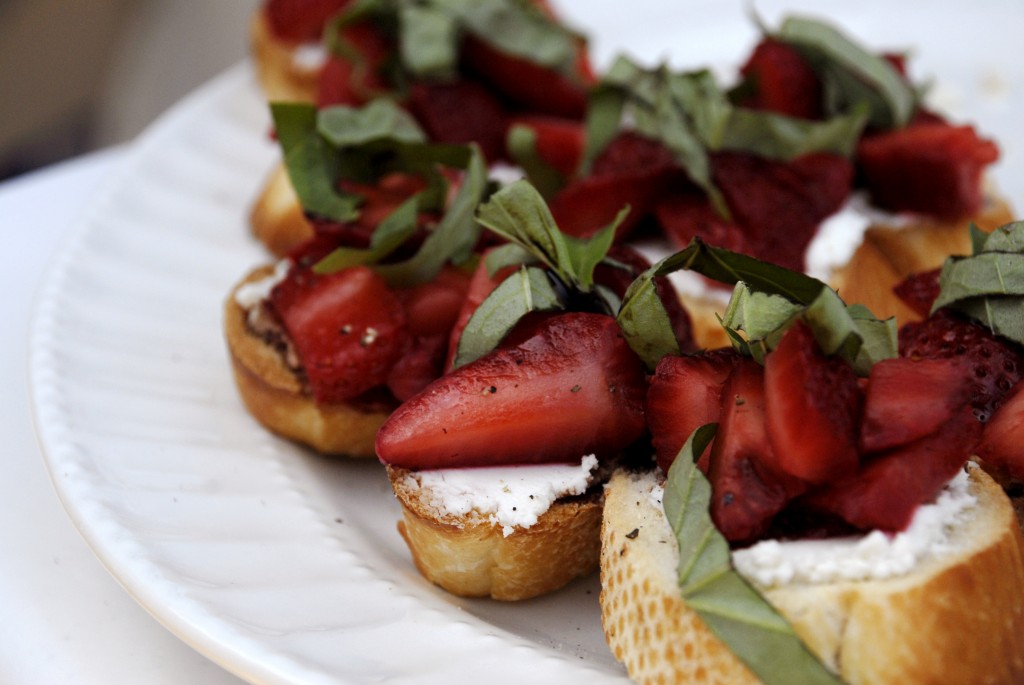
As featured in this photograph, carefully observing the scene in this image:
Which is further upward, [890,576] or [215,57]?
[890,576]

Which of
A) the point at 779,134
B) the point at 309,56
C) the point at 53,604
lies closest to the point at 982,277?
the point at 779,134

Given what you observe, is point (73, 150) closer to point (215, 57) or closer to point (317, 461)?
point (215, 57)

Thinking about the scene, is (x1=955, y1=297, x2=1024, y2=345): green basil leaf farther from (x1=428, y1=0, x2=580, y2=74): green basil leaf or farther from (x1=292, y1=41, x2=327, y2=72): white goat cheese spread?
(x1=292, y1=41, x2=327, y2=72): white goat cheese spread

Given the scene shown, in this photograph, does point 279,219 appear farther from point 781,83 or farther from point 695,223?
point 781,83

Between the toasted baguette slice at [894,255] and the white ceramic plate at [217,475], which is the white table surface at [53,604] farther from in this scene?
the toasted baguette slice at [894,255]

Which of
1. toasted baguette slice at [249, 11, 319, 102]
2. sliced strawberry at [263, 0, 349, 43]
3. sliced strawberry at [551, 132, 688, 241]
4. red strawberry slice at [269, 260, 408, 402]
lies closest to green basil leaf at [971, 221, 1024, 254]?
sliced strawberry at [551, 132, 688, 241]

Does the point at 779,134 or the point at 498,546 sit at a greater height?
the point at 779,134

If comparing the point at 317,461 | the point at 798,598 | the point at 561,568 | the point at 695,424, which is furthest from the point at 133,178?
the point at 798,598

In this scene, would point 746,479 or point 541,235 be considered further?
point 541,235
